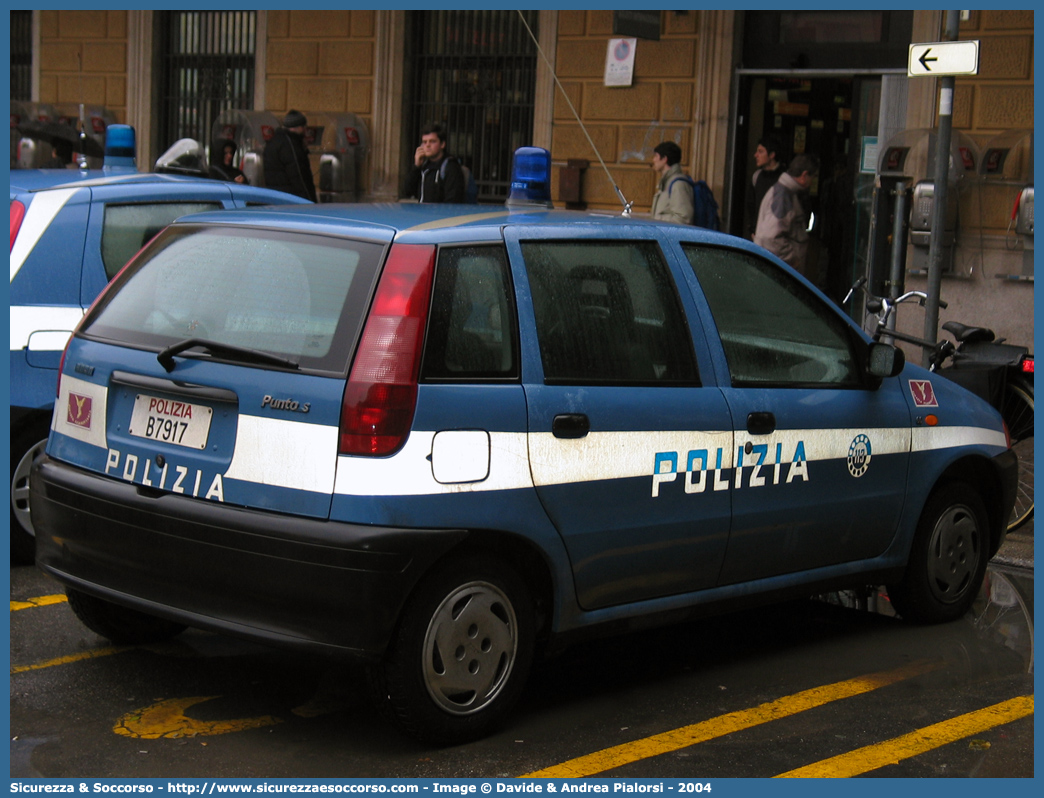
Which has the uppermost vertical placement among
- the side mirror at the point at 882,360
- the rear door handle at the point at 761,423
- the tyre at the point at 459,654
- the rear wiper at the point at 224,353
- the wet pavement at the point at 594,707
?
the rear wiper at the point at 224,353

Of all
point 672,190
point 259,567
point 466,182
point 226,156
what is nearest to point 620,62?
point 466,182

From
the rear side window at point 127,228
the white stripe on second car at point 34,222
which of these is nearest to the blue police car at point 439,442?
the white stripe on second car at point 34,222

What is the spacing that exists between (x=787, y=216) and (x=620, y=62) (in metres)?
3.10

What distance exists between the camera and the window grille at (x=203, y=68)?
16266mm

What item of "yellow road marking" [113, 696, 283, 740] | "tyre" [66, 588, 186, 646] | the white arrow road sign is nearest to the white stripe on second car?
"tyre" [66, 588, 186, 646]

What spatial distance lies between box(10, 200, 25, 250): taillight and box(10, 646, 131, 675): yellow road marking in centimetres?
184

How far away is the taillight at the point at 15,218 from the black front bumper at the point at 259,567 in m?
2.01

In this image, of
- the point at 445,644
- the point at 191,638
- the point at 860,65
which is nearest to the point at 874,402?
the point at 445,644

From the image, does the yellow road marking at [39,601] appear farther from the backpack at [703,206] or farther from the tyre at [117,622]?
the backpack at [703,206]

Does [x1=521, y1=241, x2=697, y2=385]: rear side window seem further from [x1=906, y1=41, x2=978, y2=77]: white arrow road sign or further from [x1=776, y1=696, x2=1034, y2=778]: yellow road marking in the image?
[x1=906, y1=41, x2=978, y2=77]: white arrow road sign

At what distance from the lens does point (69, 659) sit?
15.9 feet

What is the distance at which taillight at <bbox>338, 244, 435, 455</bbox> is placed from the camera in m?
3.86

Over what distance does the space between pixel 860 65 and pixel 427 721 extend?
10147 mm

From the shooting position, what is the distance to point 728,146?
43.5ft
